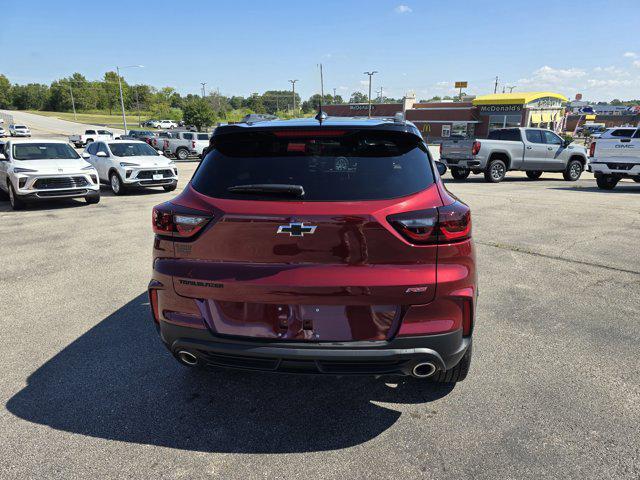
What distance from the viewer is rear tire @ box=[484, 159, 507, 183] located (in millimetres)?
16500

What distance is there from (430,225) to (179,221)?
4.64 feet

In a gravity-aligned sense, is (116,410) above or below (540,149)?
below

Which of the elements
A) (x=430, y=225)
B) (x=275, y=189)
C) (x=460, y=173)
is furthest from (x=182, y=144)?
(x=430, y=225)

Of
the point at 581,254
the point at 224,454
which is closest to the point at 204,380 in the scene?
the point at 224,454

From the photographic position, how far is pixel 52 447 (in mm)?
2584

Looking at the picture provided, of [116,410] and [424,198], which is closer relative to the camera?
[424,198]

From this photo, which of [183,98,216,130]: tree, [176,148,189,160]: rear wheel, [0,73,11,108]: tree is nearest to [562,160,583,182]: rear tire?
[176,148,189,160]: rear wheel

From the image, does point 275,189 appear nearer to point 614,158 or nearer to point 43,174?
point 43,174

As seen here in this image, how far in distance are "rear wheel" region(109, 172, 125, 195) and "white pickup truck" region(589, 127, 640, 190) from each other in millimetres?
15009

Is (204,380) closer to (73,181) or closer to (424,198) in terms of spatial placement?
(424,198)

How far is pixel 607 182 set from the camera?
574 inches

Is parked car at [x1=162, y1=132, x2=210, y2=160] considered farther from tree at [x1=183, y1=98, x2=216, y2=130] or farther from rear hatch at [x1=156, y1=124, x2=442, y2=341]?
tree at [x1=183, y1=98, x2=216, y2=130]

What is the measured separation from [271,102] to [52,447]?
455 ft

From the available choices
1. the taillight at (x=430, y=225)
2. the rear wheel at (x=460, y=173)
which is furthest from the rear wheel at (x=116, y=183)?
the taillight at (x=430, y=225)
